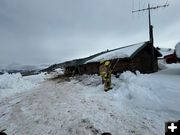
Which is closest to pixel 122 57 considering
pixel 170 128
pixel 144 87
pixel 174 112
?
pixel 144 87

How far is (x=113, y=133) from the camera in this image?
21.0ft

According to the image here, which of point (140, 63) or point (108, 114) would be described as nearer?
point (108, 114)

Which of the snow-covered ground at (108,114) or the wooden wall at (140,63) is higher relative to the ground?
the wooden wall at (140,63)

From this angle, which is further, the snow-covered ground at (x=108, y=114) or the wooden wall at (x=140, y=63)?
Result: the wooden wall at (x=140, y=63)

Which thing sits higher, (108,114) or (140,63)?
(140,63)

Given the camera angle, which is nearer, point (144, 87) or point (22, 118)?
point (22, 118)

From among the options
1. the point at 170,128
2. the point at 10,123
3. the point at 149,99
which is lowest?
the point at 10,123

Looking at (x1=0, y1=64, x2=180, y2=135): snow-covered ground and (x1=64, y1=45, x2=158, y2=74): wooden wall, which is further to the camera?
(x1=64, y1=45, x2=158, y2=74): wooden wall

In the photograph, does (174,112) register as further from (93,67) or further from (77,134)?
(93,67)

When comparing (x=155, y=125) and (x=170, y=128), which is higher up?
(x=170, y=128)

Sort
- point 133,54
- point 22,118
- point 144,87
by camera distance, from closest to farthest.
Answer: point 22,118
point 144,87
point 133,54

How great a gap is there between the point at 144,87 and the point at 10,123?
6.91 meters

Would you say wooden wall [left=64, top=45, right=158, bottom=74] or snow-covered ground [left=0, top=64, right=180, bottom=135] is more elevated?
wooden wall [left=64, top=45, right=158, bottom=74]

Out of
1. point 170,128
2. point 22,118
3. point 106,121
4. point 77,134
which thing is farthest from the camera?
point 22,118
